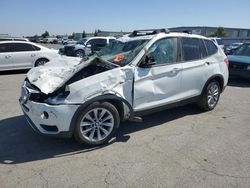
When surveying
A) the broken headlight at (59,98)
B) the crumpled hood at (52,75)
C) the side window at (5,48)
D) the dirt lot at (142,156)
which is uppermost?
the side window at (5,48)

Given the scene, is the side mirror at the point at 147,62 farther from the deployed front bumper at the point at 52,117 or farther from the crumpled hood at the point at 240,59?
the crumpled hood at the point at 240,59

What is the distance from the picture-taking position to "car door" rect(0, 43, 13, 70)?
9.74 metres

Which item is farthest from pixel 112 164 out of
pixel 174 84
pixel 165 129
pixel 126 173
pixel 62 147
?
pixel 174 84

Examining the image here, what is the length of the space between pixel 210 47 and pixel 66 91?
3.51 m

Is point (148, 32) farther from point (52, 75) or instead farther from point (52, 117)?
point (52, 117)

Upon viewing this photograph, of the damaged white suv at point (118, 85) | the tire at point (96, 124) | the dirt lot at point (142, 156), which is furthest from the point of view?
the tire at point (96, 124)

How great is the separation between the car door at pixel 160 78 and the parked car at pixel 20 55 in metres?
7.62

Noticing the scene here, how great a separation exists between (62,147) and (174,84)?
233cm

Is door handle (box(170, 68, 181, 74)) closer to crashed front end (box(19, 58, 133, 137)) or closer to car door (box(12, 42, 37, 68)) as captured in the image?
crashed front end (box(19, 58, 133, 137))

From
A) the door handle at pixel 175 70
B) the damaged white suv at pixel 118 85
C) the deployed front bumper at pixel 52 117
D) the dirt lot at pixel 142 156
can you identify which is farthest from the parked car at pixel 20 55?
the door handle at pixel 175 70

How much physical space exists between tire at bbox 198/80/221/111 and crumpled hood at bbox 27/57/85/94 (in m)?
2.89

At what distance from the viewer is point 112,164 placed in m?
3.17

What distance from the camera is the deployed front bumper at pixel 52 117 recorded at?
3.21 meters

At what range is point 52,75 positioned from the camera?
389cm
